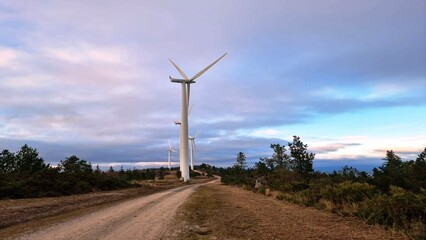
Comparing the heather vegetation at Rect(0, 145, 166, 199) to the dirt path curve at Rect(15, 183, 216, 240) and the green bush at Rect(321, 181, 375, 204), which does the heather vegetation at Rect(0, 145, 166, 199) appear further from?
the green bush at Rect(321, 181, 375, 204)

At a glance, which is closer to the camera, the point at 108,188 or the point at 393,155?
the point at 108,188

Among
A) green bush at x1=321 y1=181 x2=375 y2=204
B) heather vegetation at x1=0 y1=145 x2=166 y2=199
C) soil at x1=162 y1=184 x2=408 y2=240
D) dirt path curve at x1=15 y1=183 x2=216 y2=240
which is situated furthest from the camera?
heather vegetation at x1=0 y1=145 x2=166 y2=199

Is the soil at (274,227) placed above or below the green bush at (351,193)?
below

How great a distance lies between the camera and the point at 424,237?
923 cm

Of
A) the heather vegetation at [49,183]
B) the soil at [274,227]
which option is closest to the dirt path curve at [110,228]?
the soil at [274,227]

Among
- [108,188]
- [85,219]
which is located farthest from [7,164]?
[85,219]

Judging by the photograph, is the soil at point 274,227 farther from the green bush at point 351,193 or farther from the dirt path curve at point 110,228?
the green bush at point 351,193

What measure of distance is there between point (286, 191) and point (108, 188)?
25960 mm

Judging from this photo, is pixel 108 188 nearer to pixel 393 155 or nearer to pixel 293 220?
pixel 293 220

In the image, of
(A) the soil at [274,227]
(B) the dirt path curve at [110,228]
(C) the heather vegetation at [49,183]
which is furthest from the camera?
(C) the heather vegetation at [49,183]

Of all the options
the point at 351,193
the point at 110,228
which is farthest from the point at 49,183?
the point at 351,193

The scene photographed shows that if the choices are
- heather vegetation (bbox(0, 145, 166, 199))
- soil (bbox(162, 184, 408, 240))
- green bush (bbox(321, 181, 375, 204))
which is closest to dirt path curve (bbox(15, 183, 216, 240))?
soil (bbox(162, 184, 408, 240))

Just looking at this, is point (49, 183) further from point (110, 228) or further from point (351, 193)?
point (351, 193)

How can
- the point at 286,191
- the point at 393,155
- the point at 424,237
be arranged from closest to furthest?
the point at 424,237, the point at 286,191, the point at 393,155
